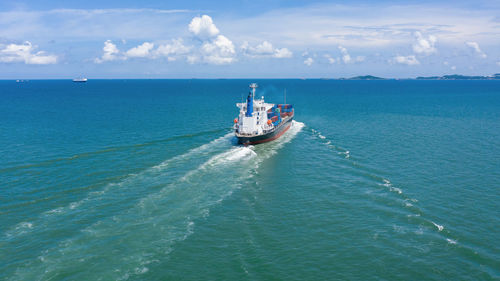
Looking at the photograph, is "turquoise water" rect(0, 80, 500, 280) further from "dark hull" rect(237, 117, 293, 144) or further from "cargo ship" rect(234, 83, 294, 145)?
"cargo ship" rect(234, 83, 294, 145)

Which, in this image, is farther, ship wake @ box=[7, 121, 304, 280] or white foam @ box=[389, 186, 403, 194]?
white foam @ box=[389, 186, 403, 194]

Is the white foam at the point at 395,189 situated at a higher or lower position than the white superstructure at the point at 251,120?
lower

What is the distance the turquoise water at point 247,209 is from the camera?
3228cm

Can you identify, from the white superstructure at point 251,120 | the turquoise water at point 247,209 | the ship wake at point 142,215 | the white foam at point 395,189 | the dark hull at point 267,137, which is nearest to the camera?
the ship wake at point 142,215

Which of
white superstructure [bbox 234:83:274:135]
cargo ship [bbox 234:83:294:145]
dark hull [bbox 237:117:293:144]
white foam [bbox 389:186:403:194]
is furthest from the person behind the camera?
white superstructure [bbox 234:83:274:135]

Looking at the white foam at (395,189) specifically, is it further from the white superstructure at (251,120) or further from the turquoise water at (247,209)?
the white superstructure at (251,120)

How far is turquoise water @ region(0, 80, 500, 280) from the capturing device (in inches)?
1271

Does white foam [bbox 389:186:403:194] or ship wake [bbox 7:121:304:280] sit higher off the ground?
white foam [bbox 389:186:403:194]

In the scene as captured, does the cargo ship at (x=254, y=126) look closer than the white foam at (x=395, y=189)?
No

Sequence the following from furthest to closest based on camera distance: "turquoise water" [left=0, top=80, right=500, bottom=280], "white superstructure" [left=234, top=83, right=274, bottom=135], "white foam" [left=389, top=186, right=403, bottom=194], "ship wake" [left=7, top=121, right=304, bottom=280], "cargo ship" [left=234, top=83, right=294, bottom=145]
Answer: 1. "white superstructure" [left=234, top=83, right=274, bottom=135]
2. "cargo ship" [left=234, top=83, right=294, bottom=145]
3. "white foam" [left=389, top=186, right=403, bottom=194]
4. "turquoise water" [left=0, top=80, right=500, bottom=280]
5. "ship wake" [left=7, top=121, right=304, bottom=280]

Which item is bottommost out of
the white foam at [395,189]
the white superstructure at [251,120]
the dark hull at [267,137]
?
the white foam at [395,189]

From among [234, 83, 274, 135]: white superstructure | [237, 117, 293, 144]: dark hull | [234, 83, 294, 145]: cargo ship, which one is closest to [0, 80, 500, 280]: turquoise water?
[237, 117, 293, 144]: dark hull

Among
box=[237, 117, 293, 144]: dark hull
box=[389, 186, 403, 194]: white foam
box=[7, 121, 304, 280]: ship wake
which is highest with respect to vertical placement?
box=[237, 117, 293, 144]: dark hull

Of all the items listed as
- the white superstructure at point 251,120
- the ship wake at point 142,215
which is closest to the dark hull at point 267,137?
the white superstructure at point 251,120
